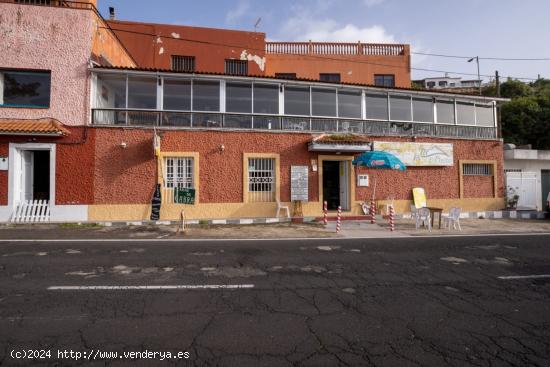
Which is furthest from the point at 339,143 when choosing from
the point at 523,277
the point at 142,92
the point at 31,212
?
the point at 31,212

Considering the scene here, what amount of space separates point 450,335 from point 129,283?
15.6 ft

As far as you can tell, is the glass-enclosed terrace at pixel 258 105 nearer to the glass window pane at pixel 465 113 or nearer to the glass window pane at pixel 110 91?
the glass window pane at pixel 110 91

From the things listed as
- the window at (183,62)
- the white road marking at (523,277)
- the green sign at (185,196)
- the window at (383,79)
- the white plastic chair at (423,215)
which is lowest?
the white road marking at (523,277)

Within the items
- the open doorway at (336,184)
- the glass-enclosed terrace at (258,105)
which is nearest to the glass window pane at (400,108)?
the glass-enclosed terrace at (258,105)

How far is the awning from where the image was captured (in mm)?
13828

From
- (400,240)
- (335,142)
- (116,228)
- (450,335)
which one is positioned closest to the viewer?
(450,335)

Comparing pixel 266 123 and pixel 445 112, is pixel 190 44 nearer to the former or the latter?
pixel 266 123

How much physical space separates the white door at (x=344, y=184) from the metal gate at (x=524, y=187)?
10144 millimetres

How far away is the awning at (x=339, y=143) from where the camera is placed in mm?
13828

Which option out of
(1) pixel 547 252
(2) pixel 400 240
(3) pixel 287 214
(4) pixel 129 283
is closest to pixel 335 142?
(3) pixel 287 214

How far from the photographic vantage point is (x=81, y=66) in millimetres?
12961

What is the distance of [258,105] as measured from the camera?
48.0 feet

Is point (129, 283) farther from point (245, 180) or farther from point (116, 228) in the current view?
point (245, 180)

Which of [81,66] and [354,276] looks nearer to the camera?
[354,276]
